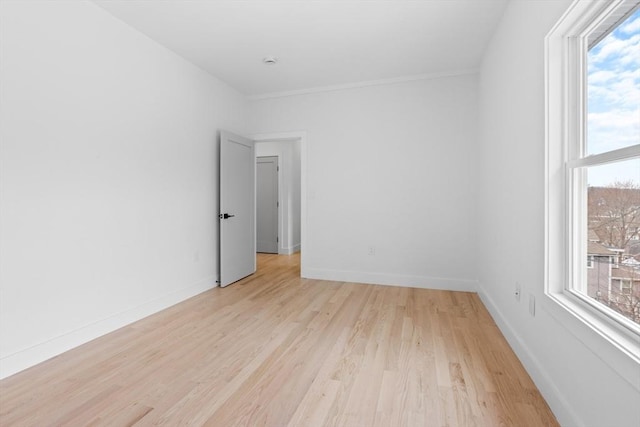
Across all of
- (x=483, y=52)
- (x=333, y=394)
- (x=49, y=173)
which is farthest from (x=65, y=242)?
(x=483, y=52)

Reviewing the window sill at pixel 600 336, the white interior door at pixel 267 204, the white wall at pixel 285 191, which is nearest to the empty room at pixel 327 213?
the window sill at pixel 600 336

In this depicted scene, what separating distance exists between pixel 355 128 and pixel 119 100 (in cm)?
271

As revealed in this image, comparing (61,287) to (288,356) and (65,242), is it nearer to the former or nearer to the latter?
(65,242)

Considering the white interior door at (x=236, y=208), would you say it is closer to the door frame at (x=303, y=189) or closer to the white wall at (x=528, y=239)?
the door frame at (x=303, y=189)

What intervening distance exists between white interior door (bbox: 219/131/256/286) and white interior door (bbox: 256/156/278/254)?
6.13 ft

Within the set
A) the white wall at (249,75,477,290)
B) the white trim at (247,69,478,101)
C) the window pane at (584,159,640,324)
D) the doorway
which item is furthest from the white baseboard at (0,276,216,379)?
the window pane at (584,159,640,324)

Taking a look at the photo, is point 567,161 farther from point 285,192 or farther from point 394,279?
point 285,192

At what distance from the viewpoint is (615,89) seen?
1.31 meters

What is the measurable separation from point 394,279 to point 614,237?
112 inches

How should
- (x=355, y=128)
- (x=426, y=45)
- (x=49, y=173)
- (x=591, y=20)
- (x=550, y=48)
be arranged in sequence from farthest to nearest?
(x=355, y=128) → (x=426, y=45) → (x=49, y=173) → (x=550, y=48) → (x=591, y=20)

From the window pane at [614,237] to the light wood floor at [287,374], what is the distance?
729 millimetres

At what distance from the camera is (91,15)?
97.0 inches

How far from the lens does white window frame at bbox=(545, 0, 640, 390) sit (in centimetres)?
152

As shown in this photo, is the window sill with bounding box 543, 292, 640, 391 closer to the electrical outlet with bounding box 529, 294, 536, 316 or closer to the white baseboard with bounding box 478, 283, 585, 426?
the electrical outlet with bounding box 529, 294, 536, 316
